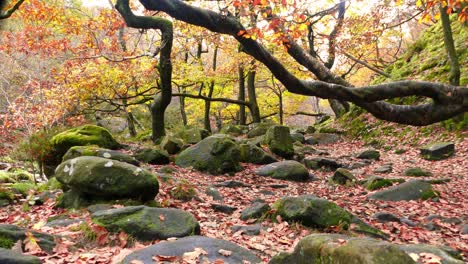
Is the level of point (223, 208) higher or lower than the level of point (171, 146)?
lower

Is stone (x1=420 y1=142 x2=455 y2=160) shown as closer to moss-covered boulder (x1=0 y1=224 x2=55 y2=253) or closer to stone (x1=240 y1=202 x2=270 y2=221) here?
stone (x1=240 y1=202 x2=270 y2=221)

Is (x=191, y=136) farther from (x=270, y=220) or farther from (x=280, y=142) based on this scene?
(x=270, y=220)

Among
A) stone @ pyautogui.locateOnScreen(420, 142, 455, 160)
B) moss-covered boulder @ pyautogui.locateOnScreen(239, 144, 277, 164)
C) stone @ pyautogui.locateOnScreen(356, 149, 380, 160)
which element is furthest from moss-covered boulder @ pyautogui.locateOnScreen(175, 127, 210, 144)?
stone @ pyautogui.locateOnScreen(420, 142, 455, 160)

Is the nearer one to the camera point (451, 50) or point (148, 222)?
point (148, 222)

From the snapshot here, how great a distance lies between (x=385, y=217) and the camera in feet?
23.0

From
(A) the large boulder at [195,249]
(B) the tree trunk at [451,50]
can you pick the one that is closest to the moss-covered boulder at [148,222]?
(A) the large boulder at [195,249]

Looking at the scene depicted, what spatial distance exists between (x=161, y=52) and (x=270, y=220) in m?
8.60

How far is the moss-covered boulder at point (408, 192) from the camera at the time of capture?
8.23 metres

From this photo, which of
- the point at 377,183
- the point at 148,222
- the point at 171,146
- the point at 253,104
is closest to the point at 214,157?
the point at 171,146

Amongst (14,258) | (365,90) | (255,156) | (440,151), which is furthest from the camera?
(255,156)

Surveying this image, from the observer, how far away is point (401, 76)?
1873cm

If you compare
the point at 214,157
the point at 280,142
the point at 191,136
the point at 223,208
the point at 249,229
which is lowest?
the point at 249,229

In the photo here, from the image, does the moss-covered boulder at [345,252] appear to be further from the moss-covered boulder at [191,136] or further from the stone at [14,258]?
the moss-covered boulder at [191,136]

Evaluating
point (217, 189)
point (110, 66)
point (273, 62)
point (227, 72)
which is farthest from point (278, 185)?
point (227, 72)
